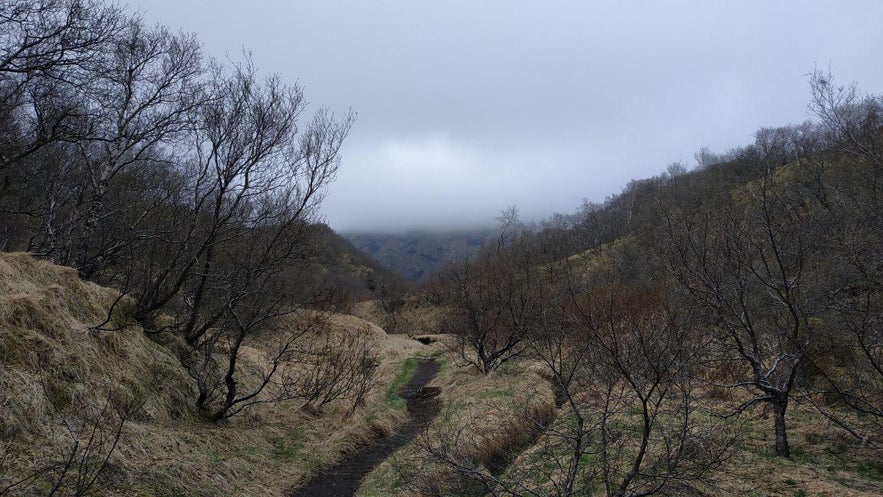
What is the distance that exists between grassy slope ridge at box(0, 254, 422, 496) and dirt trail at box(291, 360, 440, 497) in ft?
1.06

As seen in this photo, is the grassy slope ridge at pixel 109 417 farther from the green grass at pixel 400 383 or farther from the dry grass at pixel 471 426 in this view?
the green grass at pixel 400 383

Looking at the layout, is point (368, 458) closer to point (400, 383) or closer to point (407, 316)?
point (400, 383)

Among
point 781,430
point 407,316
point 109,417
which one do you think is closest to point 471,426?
point 781,430

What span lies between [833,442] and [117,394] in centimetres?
1113

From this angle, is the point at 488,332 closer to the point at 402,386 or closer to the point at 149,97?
the point at 402,386

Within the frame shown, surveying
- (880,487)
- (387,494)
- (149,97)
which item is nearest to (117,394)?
(387,494)

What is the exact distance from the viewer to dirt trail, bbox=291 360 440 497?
794 cm

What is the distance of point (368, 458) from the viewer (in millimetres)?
9500

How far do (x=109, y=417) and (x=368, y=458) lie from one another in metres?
4.77

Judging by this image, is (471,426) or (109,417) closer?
(109,417)

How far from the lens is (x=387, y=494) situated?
7414mm

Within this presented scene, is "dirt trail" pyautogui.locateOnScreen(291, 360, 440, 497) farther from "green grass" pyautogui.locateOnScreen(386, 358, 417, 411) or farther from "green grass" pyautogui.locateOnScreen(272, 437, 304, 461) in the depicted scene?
"green grass" pyautogui.locateOnScreen(272, 437, 304, 461)

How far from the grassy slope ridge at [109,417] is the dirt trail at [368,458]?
1.06 feet

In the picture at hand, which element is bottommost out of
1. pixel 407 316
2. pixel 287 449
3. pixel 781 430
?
pixel 407 316
